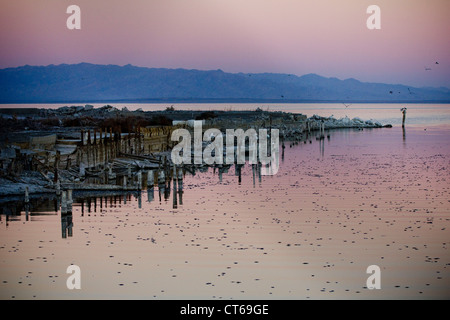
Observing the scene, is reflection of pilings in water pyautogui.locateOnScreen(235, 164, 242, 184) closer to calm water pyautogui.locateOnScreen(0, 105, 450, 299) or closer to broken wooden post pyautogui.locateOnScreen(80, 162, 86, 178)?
calm water pyautogui.locateOnScreen(0, 105, 450, 299)

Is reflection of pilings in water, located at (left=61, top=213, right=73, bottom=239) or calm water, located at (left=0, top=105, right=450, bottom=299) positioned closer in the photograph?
calm water, located at (left=0, top=105, right=450, bottom=299)

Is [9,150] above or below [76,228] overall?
above

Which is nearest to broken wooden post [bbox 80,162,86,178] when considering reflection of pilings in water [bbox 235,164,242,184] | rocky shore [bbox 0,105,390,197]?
rocky shore [bbox 0,105,390,197]

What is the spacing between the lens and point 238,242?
25609 mm

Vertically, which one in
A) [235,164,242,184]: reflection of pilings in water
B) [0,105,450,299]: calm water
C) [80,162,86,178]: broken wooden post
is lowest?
[0,105,450,299]: calm water

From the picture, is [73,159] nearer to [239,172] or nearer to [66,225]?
[239,172]

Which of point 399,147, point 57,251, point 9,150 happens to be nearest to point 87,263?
point 57,251

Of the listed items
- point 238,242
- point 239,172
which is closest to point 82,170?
point 239,172

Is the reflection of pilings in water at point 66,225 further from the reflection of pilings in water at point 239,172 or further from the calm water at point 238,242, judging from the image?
the reflection of pilings in water at point 239,172

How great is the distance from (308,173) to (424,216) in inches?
701

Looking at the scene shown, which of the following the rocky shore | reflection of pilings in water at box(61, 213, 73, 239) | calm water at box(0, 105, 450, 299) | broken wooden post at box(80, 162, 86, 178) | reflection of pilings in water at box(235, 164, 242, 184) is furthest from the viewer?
reflection of pilings in water at box(235, 164, 242, 184)

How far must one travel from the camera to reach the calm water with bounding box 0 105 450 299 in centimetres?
2047

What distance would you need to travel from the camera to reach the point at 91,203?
3375cm
